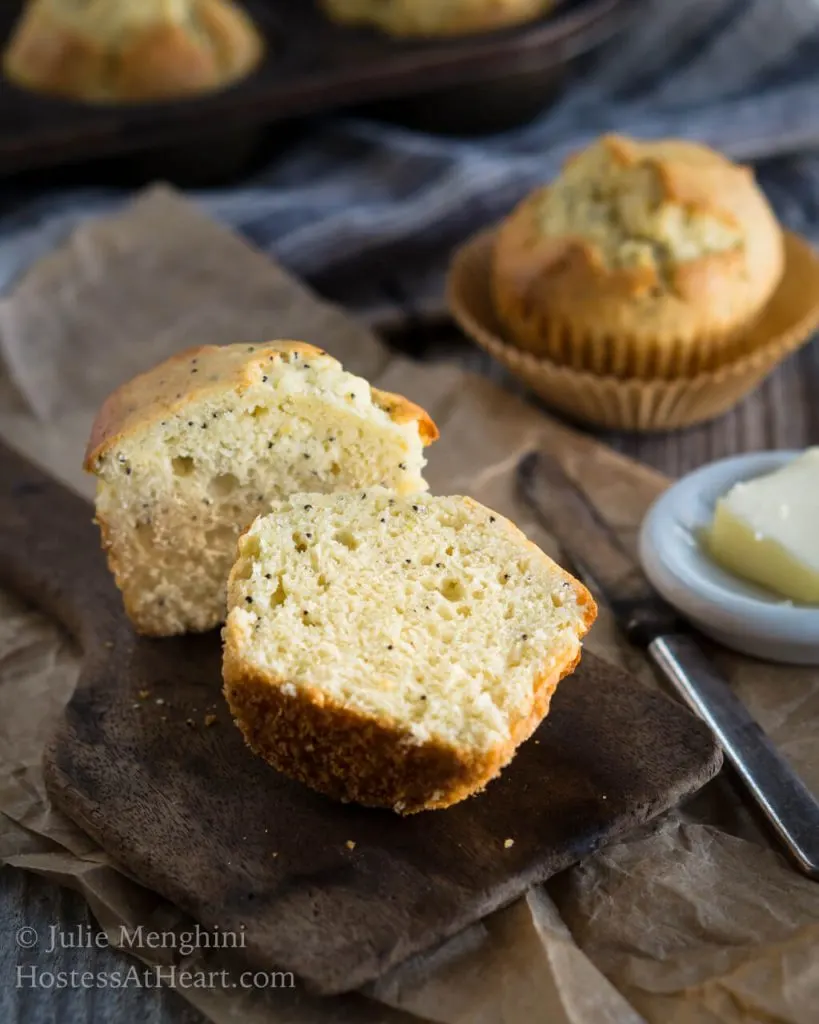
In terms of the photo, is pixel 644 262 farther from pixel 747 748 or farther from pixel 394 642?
pixel 394 642

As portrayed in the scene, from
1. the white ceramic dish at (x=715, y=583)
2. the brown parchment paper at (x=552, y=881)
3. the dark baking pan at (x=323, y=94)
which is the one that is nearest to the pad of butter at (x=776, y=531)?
the white ceramic dish at (x=715, y=583)

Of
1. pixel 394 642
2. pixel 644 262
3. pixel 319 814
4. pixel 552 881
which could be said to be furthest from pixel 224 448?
pixel 644 262

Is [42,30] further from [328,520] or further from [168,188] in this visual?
[328,520]

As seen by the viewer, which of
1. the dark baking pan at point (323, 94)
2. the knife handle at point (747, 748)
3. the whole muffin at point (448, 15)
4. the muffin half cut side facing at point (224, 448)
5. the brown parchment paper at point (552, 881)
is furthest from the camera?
the whole muffin at point (448, 15)

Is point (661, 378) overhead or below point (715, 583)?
below

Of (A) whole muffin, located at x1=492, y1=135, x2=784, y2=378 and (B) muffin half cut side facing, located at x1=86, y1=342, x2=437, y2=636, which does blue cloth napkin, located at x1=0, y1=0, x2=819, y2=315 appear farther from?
(B) muffin half cut side facing, located at x1=86, y1=342, x2=437, y2=636

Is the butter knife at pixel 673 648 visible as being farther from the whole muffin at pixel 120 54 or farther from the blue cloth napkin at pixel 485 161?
the whole muffin at pixel 120 54

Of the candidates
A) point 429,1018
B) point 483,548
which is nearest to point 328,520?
point 483,548
